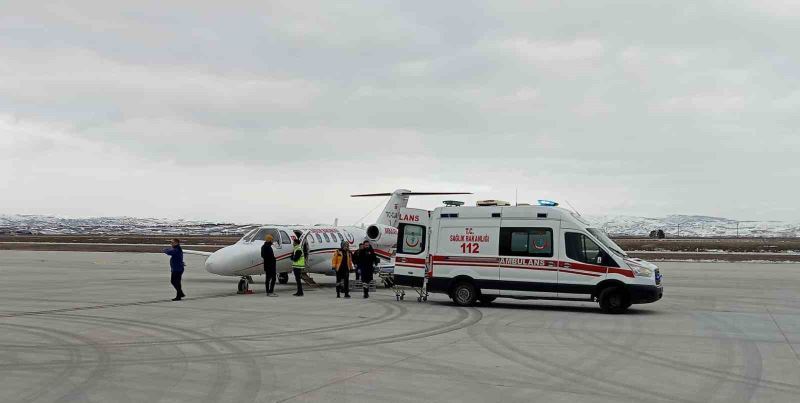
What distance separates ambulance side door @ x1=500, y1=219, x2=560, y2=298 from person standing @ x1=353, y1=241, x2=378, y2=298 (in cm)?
508

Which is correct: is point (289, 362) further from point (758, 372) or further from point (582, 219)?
point (582, 219)

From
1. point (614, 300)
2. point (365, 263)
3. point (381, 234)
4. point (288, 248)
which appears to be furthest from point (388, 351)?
point (381, 234)

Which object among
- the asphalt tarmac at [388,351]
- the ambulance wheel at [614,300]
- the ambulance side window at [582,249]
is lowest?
the asphalt tarmac at [388,351]

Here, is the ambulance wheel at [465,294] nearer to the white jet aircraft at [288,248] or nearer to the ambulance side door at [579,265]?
the ambulance side door at [579,265]

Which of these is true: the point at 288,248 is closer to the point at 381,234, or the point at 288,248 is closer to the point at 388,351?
the point at 381,234

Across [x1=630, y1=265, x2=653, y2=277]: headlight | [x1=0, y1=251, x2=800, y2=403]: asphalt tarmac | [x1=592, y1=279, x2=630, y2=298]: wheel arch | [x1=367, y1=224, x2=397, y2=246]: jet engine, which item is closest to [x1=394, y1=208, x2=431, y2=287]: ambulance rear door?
[x1=0, y1=251, x2=800, y2=403]: asphalt tarmac

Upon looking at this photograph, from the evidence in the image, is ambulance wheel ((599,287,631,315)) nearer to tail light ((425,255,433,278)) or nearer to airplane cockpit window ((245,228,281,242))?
tail light ((425,255,433,278))

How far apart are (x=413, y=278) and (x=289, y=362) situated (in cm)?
1011

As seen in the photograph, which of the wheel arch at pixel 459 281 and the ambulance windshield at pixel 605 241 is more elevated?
the ambulance windshield at pixel 605 241

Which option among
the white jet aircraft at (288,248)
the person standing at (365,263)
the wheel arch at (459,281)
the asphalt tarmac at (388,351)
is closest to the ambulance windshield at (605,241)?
the asphalt tarmac at (388,351)

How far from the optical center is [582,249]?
18078 millimetres

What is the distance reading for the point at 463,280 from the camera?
63.2ft

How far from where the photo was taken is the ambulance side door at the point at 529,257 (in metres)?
18.2

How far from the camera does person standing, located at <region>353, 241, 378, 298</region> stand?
22.3 meters
